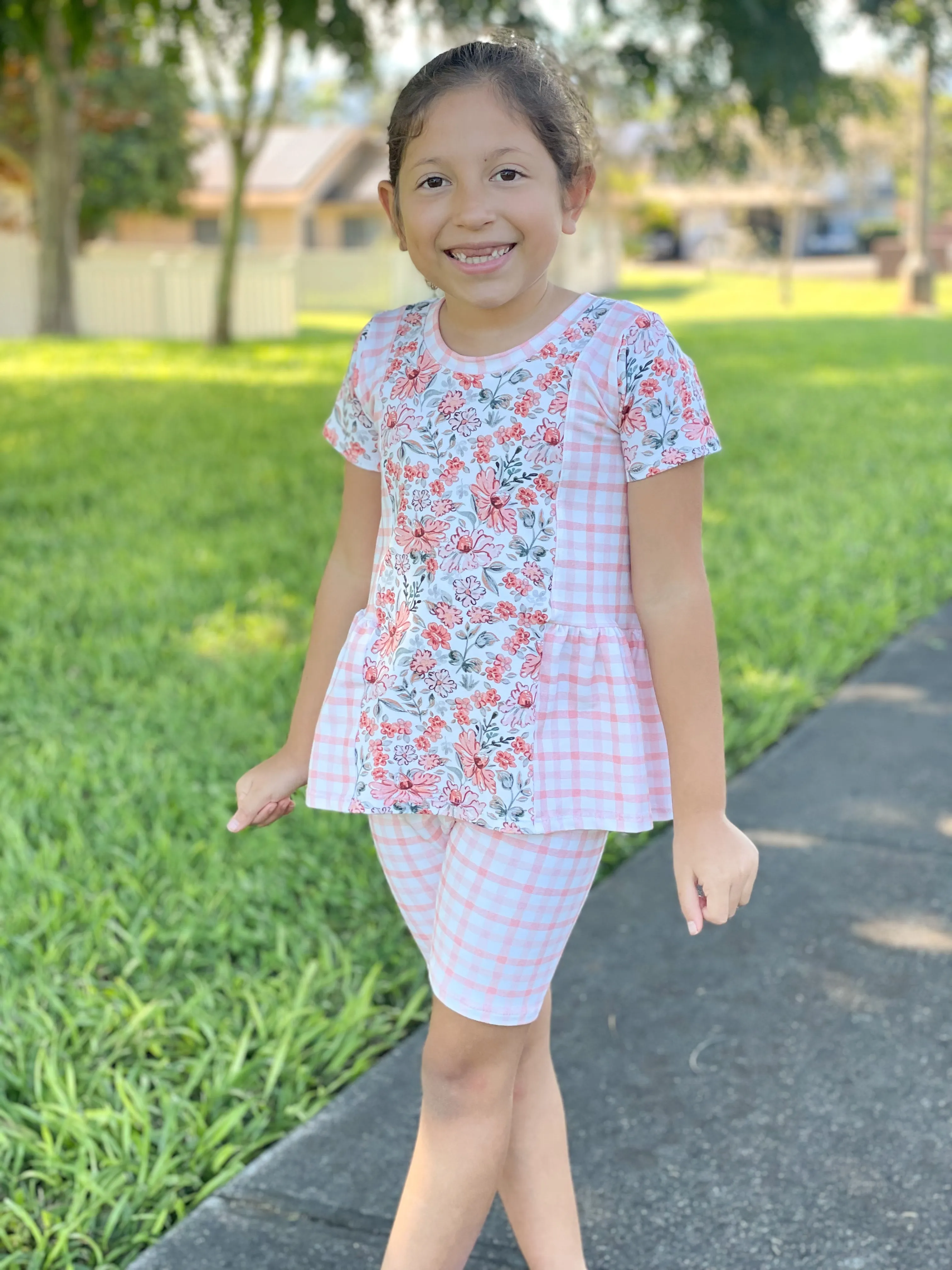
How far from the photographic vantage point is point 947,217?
47.2 meters

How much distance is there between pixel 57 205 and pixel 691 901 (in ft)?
57.6

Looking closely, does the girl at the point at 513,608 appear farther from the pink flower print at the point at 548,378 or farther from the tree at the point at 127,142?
the tree at the point at 127,142

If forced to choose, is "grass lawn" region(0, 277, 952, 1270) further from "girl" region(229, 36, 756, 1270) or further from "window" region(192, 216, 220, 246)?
"window" region(192, 216, 220, 246)

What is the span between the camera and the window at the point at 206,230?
137 ft

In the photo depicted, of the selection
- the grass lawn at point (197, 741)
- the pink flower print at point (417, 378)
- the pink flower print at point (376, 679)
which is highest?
the pink flower print at point (417, 378)

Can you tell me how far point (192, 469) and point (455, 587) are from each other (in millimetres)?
6117

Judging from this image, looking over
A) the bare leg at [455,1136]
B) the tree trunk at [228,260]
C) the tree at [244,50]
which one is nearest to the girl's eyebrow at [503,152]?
the bare leg at [455,1136]

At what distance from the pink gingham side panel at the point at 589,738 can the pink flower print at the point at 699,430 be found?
0.22 meters

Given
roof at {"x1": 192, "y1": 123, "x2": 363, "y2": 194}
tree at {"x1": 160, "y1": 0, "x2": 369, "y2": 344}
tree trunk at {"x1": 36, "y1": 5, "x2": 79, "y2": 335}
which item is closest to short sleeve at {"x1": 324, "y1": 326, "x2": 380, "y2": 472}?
tree at {"x1": 160, "y1": 0, "x2": 369, "y2": 344}

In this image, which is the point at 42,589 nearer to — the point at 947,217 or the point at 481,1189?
the point at 481,1189

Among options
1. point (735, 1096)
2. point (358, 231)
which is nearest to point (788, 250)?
point (358, 231)

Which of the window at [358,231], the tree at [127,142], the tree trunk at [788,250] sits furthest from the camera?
the window at [358,231]

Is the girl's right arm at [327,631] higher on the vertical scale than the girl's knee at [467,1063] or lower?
higher

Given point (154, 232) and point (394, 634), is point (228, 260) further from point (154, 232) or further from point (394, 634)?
point (154, 232)
